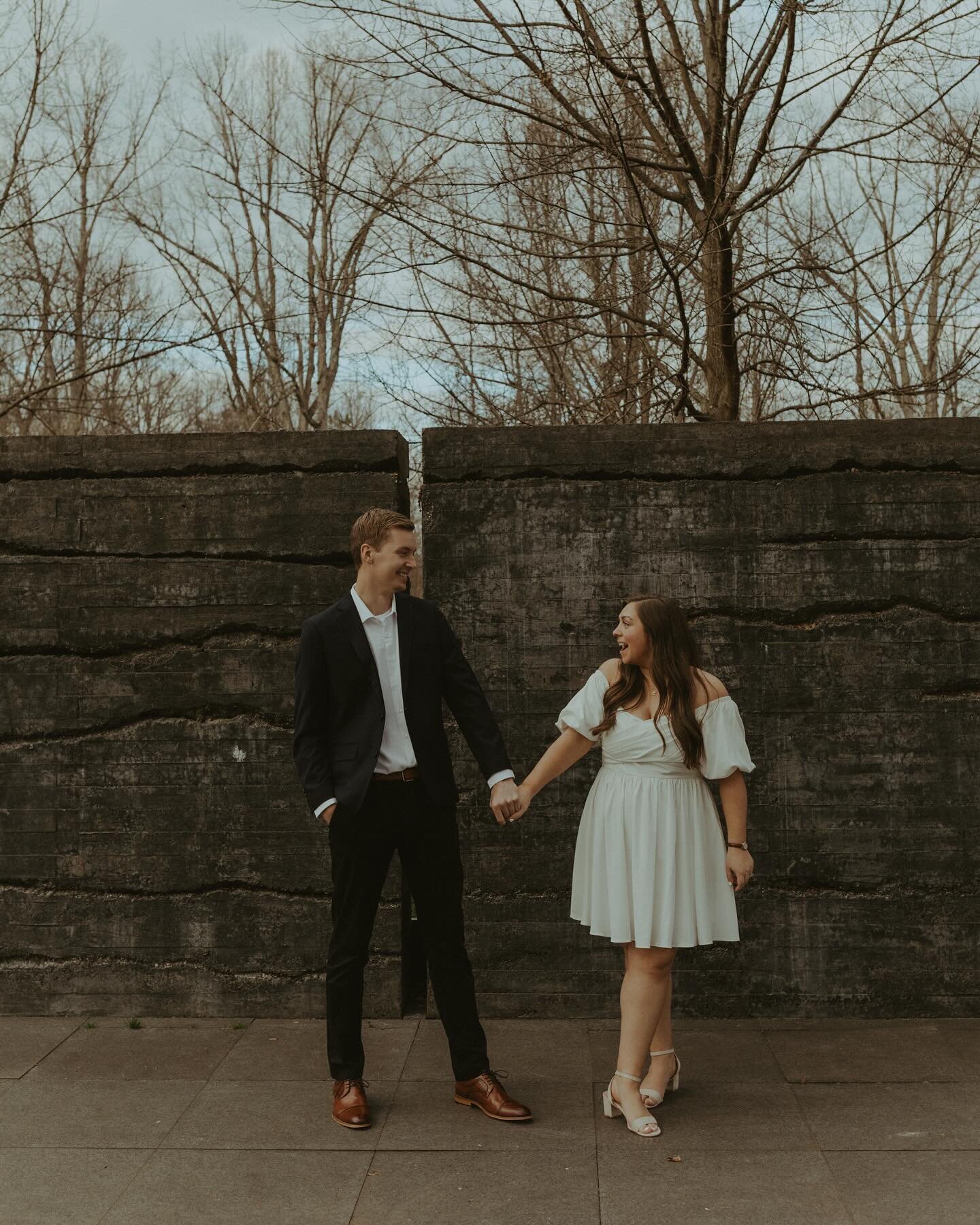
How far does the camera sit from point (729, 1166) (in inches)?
145

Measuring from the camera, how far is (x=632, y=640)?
406 cm

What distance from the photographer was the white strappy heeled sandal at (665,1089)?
4.11 metres

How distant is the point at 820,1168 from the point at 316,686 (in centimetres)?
222

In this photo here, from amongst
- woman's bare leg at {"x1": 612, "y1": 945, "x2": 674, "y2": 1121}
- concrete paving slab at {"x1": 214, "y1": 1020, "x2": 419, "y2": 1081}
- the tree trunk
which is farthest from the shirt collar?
the tree trunk

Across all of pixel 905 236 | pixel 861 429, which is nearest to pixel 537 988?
pixel 861 429

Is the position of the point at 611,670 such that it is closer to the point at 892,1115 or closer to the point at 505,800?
the point at 505,800

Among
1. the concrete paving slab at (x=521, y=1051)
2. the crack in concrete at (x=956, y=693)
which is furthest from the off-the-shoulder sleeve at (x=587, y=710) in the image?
the crack in concrete at (x=956, y=693)

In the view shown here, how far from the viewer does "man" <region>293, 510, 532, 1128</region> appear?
4133mm

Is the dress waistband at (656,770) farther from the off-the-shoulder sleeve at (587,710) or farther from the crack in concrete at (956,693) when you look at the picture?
the crack in concrete at (956,693)

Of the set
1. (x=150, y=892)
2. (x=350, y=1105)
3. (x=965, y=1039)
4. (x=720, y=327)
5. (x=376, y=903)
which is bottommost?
(x=965, y=1039)

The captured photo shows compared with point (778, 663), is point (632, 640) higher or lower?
higher

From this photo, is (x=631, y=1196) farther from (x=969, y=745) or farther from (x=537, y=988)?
(x=969, y=745)

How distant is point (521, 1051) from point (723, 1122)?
3.14 ft

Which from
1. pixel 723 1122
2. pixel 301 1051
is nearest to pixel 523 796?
pixel 723 1122
